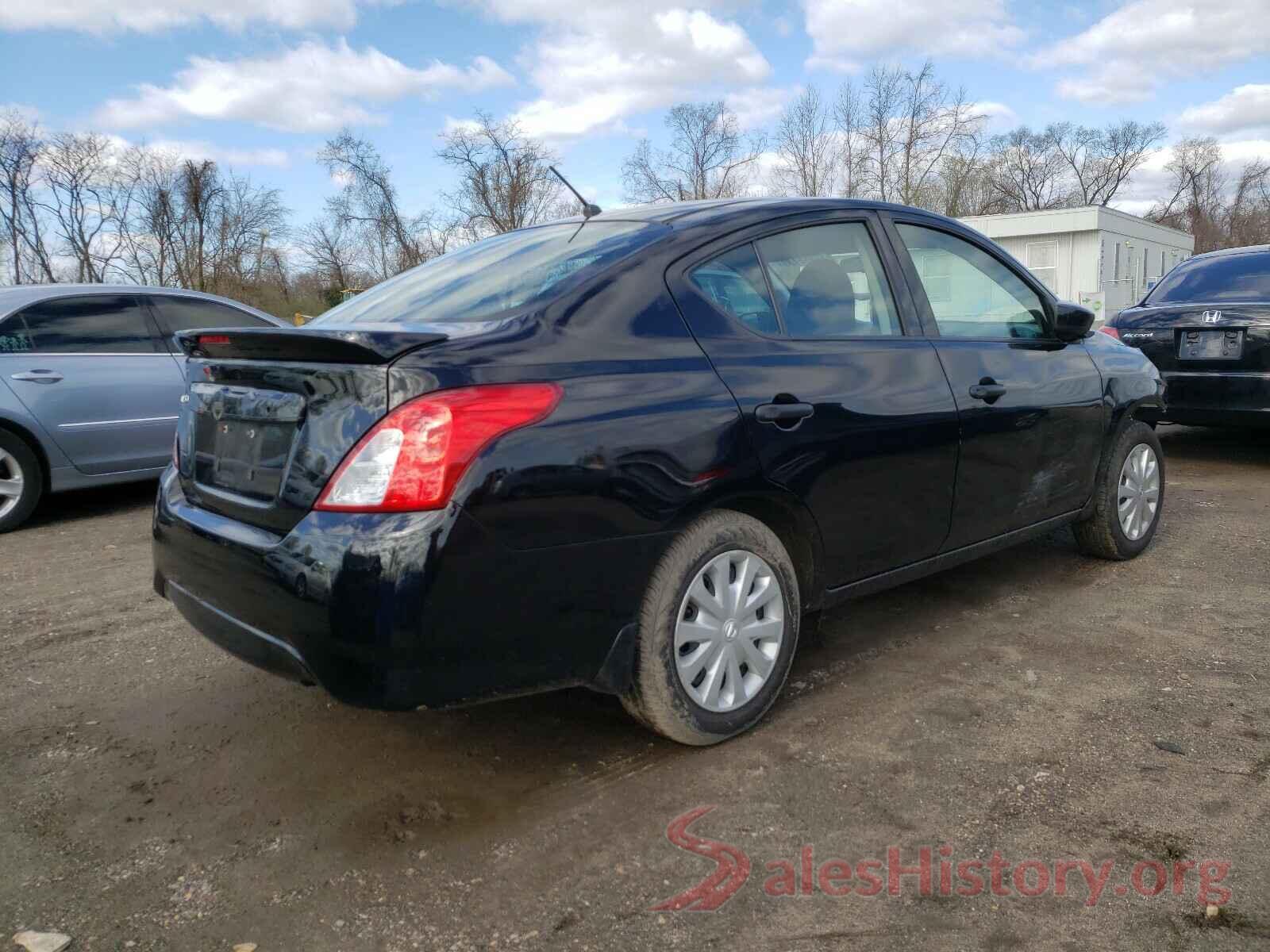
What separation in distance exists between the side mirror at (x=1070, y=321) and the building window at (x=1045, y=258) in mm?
32274

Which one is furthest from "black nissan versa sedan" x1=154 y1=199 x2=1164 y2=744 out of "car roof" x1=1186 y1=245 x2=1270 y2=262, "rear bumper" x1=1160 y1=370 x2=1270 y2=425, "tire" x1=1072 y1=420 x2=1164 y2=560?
"car roof" x1=1186 y1=245 x2=1270 y2=262

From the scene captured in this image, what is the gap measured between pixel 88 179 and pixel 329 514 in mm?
35073

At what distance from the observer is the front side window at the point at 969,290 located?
355 cm

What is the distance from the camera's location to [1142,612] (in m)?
3.90

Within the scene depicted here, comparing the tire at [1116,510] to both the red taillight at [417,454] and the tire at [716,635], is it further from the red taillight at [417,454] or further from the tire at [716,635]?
the red taillight at [417,454]

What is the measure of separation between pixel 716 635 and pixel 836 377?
34.8 inches

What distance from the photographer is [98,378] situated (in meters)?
6.30

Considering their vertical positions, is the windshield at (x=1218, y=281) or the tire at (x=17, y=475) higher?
the windshield at (x=1218, y=281)

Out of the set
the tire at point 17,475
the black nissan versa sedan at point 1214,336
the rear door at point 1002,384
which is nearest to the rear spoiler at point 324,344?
the rear door at point 1002,384

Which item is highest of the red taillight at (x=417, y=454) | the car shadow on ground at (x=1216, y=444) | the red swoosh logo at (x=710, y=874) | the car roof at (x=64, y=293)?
the car roof at (x=64, y=293)

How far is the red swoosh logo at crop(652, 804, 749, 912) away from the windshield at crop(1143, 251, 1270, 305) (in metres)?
6.06

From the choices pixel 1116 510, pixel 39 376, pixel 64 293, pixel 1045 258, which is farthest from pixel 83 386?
pixel 1045 258

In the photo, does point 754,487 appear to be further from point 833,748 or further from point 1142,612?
point 1142,612

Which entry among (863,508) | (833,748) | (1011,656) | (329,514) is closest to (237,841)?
(329,514)
